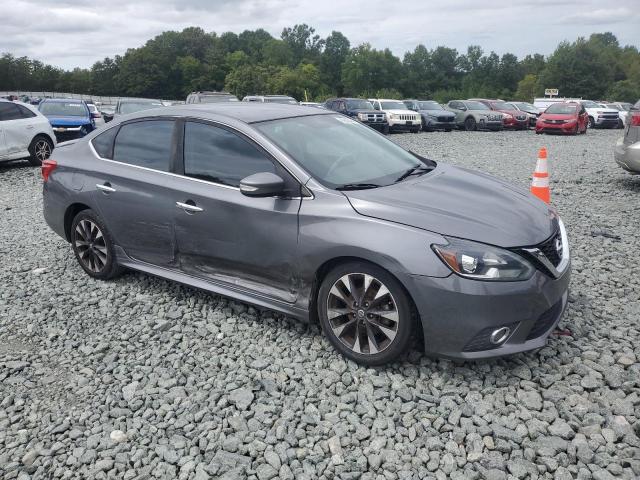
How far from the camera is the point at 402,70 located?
111 meters

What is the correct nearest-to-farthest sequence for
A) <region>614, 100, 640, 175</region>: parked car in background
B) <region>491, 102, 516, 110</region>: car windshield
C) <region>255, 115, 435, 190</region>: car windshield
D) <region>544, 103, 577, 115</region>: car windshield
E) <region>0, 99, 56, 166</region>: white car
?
1. <region>255, 115, 435, 190</region>: car windshield
2. <region>614, 100, 640, 175</region>: parked car in background
3. <region>0, 99, 56, 166</region>: white car
4. <region>544, 103, 577, 115</region>: car windshield
5. <region>491, 102, 516, 110</region>: car windshield

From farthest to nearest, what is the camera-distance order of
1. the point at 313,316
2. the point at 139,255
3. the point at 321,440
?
the point at 139,255 → the point at 313,316 → the point at 321,440

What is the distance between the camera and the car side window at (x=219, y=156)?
161 inches

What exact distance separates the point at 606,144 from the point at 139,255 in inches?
758

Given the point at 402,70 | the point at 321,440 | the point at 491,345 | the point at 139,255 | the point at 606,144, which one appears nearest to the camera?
the point at 321,440

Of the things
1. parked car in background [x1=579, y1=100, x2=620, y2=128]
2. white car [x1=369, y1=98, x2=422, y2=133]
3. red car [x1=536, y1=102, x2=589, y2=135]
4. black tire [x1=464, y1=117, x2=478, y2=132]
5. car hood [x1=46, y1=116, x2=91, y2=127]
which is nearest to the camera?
car hood [x1=46, y1=116, x2=91, y2=127]

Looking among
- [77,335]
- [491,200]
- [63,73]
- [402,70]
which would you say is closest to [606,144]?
[491,200]

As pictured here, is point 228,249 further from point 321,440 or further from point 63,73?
point 63,73

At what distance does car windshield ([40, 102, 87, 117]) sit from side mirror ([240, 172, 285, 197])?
16063 millimetres

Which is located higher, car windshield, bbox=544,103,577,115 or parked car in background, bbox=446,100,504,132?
car windshield, bbox=544,103,577,115

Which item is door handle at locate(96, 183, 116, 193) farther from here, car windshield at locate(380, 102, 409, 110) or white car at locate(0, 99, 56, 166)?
car windshield at locate(380, 102, 409, 110)

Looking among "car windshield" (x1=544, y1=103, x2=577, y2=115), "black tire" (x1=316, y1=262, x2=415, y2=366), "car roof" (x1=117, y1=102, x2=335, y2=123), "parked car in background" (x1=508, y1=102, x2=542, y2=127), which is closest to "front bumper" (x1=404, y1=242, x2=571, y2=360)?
"black tire" (x1=316, y1=262, x2=415, y2=366)

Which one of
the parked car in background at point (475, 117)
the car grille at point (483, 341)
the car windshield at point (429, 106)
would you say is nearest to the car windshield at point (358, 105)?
the car windshield at point (429, 106)

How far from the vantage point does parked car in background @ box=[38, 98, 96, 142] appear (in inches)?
673
